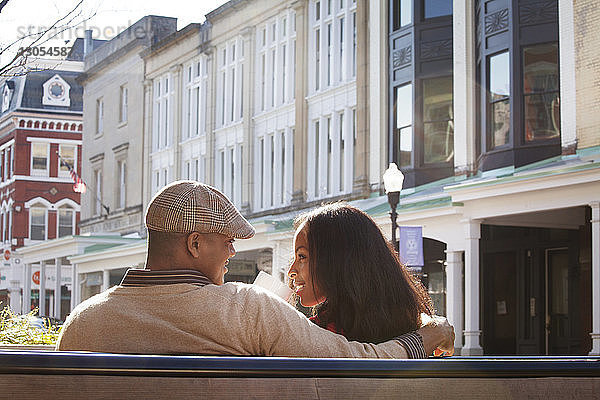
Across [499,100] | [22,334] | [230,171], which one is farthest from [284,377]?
[230,171]

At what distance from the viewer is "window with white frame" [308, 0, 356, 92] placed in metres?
27.8

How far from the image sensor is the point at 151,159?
40.2 meters

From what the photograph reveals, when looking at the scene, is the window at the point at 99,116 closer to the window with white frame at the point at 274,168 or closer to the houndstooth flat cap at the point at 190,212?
the window with white frame at the point at 274,168

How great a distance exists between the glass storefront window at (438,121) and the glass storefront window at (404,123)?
1.60 ft

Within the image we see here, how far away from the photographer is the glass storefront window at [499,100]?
837 inches

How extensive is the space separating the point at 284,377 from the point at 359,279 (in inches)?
43.4

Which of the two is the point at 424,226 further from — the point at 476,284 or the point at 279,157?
the point at 279,157

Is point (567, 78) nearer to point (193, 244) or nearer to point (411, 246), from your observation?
point (411, 246)

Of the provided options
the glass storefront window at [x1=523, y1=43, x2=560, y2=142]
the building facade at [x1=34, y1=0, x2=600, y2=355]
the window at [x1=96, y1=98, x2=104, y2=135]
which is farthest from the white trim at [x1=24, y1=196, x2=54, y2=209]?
the glass storefront window at [x1=523, y1=43, x2=560, y2=142]

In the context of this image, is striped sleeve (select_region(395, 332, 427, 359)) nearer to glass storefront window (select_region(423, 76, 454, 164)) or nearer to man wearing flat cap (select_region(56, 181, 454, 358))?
man wearing flat cap (select_region(56, 181, 454, 358))

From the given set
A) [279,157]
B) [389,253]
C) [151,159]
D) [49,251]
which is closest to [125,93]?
[151,159]

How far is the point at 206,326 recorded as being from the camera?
118 inches

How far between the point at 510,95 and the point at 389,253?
1788cm

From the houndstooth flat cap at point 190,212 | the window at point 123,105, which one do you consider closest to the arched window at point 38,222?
the window at point 123,105
